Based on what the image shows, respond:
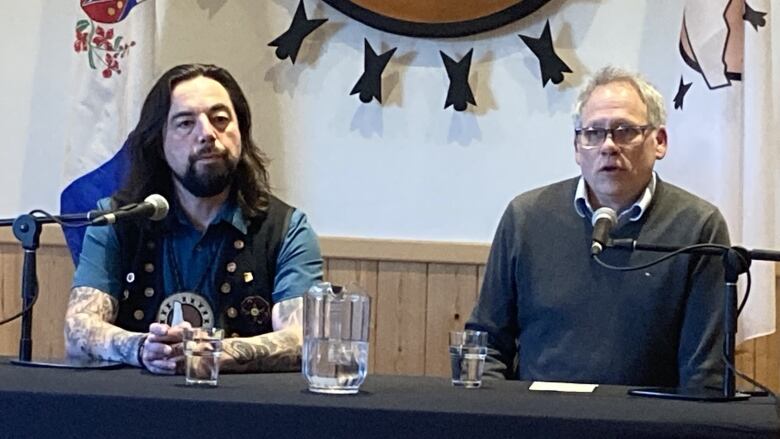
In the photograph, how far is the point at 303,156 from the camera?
307 centimetres

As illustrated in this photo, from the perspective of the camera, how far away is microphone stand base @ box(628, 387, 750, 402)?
1.62m

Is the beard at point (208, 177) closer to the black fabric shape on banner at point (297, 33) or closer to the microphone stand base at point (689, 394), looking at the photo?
the black fabric shape on banner at point (297, 33)

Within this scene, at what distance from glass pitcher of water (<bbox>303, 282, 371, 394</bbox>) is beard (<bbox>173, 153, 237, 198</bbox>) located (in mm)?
677

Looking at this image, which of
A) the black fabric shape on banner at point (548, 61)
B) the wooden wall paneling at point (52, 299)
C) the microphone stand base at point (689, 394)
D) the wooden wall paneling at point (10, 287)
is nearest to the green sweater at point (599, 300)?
the microphone stand base at point (689, 394)

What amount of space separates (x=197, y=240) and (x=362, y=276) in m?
0.75

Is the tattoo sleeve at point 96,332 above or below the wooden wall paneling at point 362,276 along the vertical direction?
below

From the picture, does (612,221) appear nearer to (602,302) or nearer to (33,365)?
(602,302)

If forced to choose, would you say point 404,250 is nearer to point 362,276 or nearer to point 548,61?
point 362,276

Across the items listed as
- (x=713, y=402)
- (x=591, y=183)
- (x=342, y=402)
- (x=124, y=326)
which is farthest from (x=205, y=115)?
(x=713, y=402)

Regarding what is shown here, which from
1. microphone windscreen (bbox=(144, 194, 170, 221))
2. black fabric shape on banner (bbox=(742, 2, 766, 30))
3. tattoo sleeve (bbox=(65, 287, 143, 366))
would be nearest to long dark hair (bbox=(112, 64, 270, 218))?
tattoo sleeve (bbox=(65, 287, 143, 366))

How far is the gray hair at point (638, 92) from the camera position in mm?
2387

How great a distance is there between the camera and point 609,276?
232cm

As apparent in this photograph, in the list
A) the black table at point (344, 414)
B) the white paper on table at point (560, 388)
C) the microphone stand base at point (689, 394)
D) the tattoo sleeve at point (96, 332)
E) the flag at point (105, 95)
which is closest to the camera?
Result: the black table at point (344, 414)

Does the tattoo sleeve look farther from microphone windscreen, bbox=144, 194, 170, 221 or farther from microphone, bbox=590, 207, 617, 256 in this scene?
microphone, bbox=590, 207, 617, 256
